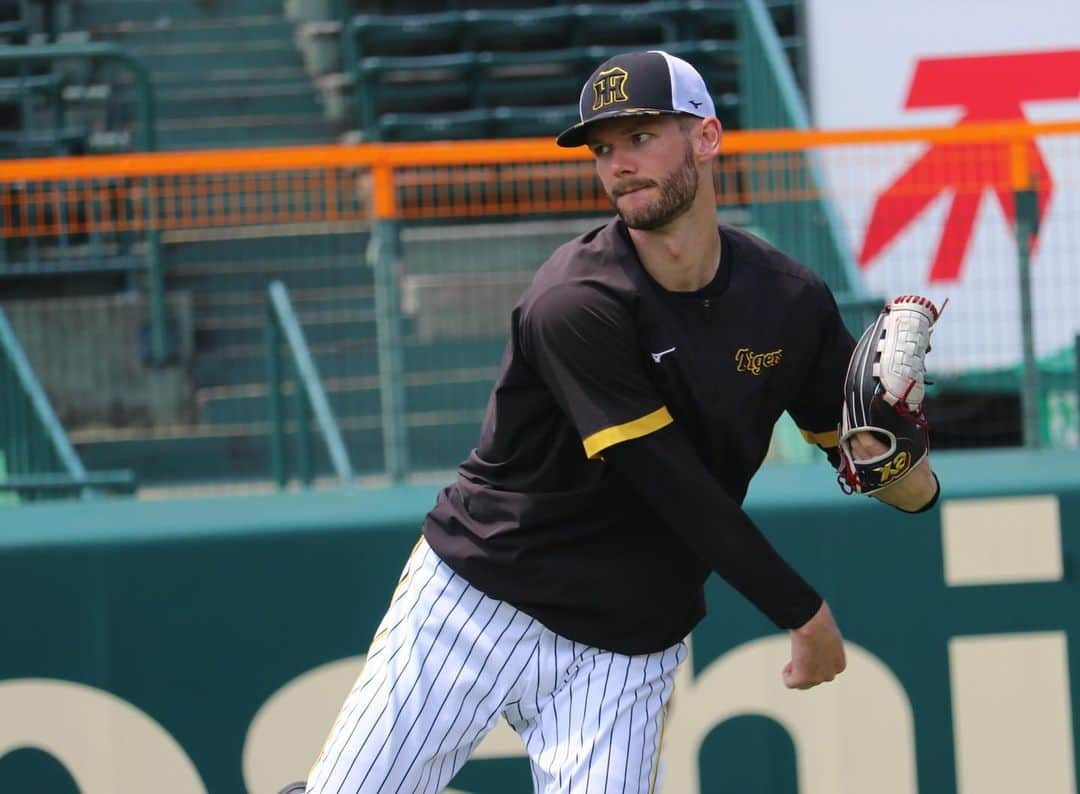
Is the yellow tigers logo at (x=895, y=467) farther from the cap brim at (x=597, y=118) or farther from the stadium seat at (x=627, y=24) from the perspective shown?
the stadium seat at (x=627, y=24)

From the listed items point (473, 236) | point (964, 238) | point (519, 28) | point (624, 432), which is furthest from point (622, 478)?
point (519, 28)

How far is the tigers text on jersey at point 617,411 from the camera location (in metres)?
3.08

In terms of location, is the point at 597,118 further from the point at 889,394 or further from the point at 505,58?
the point at 505,58

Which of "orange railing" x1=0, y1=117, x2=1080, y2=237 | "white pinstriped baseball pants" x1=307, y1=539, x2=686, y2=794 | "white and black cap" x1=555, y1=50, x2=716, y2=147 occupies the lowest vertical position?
"white pinstriped baseball pants" x1=307, y1=539, x2=686, y2=794

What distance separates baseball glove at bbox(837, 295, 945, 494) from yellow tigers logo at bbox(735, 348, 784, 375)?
6.4 inches

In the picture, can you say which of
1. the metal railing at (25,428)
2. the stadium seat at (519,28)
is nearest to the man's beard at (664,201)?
the metal railing at (25,428)

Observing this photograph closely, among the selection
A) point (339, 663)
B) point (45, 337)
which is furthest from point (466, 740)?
point (45, 337)

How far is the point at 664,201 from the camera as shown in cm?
309

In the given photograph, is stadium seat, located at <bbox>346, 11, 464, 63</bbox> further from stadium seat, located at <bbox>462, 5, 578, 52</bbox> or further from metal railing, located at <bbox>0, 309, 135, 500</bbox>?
metal railing, located at <bbox>0, 309, 135, 500</bbox>

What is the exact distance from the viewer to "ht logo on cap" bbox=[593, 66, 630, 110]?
306cm

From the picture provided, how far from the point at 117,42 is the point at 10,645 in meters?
7.74

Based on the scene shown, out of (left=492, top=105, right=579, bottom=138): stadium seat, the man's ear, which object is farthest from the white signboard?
(left=492, top=105, right=579, bottom=138): stadium seat

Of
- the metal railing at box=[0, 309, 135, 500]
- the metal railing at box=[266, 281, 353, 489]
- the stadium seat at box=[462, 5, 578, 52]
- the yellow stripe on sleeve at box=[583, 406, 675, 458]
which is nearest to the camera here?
the yellow stripe on sleeve at box=[583, 406, 675, 458]

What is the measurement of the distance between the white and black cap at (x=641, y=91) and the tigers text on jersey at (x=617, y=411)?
27 centimetres
